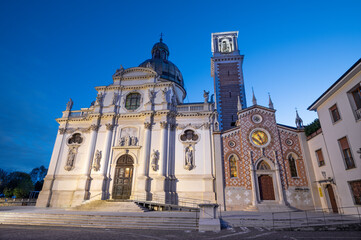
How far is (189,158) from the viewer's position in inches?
810

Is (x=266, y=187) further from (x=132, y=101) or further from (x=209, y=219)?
(x=132, y=101)

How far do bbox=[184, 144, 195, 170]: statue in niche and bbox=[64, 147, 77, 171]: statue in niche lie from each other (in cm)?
1293

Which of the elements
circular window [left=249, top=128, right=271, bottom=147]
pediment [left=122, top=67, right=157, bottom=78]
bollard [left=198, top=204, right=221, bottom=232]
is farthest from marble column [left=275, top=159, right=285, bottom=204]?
pediment [left=122, top=67, right=157, bottom=78]

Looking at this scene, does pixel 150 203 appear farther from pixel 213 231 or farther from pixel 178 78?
pixel 178 78

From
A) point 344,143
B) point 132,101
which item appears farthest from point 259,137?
point 132,101

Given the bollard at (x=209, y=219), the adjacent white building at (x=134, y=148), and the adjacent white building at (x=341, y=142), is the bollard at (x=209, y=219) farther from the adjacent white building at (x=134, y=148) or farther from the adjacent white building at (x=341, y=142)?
the adjacent white building at (x=341, y=142)

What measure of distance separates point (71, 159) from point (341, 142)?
25.7 meters

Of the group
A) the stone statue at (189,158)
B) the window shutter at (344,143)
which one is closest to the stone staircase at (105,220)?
the stone statue at (189,158)

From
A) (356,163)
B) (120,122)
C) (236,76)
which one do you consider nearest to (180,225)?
(356,163)

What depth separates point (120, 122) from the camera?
23.4 metres

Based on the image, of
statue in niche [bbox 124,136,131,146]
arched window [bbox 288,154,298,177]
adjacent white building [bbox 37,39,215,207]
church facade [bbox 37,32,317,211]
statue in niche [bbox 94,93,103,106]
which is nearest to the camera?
church facade [bbox 37,32,317,211]

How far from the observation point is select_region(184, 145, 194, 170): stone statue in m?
20.3

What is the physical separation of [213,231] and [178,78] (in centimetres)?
2704

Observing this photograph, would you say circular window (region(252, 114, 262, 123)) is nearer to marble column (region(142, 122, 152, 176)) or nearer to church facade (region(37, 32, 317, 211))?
church facade (region(37, 32, 317, 211))
